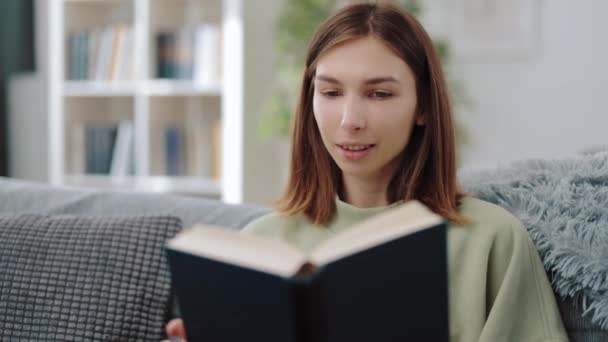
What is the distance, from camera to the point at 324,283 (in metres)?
0.70

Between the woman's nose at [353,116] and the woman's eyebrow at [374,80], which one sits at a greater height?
the woman's eyebrow at [374,80]

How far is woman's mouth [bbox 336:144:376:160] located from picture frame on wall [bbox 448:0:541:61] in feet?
8.19

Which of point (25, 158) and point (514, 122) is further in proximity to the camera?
point (25, 158)

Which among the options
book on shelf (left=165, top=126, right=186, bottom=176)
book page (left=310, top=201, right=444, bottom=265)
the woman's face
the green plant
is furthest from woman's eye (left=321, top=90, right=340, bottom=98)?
book on shelf (left=165, top=126, right=186, bottom=176)

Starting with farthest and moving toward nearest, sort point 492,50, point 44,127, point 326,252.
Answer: point 44,127 → point 492,50 → point 326,252

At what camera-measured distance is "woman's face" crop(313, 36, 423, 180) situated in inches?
41.8

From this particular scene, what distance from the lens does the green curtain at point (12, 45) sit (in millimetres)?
3691

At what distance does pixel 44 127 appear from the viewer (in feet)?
12.4

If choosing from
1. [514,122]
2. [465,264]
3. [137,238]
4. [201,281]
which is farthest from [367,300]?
A: [514,122]

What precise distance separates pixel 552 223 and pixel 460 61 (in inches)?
96.3

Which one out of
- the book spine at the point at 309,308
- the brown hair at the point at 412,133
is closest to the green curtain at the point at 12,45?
the brown hair at the point at 412,133

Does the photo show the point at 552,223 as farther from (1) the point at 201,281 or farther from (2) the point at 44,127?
(2) the point at 44,127

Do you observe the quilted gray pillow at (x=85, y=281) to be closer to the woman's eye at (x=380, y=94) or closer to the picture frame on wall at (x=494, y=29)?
the woman's eye at (x=380, y=94)

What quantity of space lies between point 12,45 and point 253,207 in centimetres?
269
